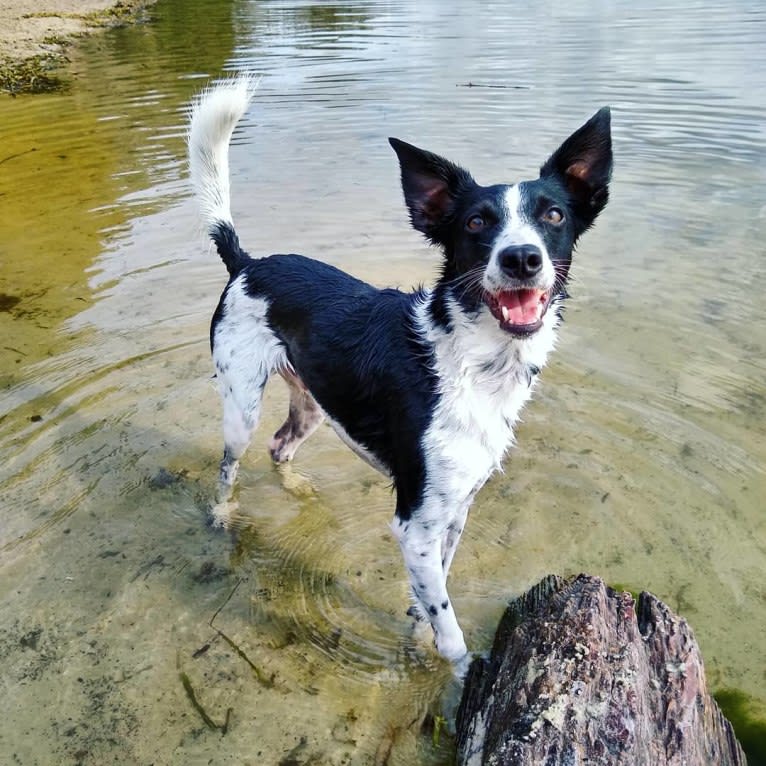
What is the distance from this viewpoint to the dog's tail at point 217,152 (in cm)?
388

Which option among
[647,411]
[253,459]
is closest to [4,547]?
[253,459]

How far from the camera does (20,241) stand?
25.8 feet

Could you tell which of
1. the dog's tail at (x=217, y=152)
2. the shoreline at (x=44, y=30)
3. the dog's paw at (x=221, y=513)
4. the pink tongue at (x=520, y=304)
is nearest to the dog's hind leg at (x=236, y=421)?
the dog's paw at (x=221, y=513)

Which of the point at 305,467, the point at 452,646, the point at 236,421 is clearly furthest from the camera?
the point at 305,467

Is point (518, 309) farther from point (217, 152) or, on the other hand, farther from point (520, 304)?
point (217, 152)

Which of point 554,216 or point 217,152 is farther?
point 217,152

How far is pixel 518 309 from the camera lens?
2.66m

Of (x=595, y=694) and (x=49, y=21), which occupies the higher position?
(x=595, y=694)

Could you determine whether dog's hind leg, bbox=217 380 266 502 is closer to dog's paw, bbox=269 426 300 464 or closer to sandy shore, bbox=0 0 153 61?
dog's paw, bbox=269 426 300 464

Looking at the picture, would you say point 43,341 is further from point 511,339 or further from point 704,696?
point 704,696

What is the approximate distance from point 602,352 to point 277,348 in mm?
3058

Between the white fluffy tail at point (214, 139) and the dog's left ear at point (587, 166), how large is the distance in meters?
1.88

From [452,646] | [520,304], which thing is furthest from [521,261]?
[452,646]

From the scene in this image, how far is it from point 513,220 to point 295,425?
2.24 metres
